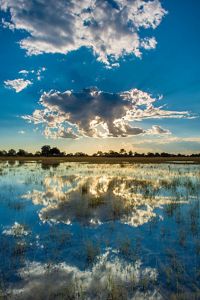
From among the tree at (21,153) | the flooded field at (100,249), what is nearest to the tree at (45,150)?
the tree at (21,153)

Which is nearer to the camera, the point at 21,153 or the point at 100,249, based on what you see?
the point at 100,249

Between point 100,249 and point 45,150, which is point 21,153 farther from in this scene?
point 100,249

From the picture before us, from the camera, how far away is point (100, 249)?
9203mm

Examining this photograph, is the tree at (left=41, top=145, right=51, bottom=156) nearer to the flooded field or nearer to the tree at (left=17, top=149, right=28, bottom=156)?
the tree at (left=17, top=149, right=28, bottom=156)

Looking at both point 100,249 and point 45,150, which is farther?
point 45,150

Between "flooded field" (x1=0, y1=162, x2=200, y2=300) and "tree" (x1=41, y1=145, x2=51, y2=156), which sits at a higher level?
"tree" (x1=41, y1=145, x2=51, y2=156)

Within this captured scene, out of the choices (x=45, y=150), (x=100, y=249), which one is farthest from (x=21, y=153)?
(x=100, y=249)

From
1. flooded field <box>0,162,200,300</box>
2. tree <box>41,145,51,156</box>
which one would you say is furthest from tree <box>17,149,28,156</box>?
flooded field <box>0,162,200,300</box>

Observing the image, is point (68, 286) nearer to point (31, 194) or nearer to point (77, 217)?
point (77, 217)

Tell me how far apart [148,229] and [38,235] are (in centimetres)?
412

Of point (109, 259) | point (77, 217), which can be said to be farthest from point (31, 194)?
point (109, 259)

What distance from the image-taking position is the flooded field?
6668 mm

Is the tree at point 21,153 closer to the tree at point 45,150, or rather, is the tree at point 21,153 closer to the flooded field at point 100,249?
the tree at point 45,150

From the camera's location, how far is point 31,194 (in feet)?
66.2
